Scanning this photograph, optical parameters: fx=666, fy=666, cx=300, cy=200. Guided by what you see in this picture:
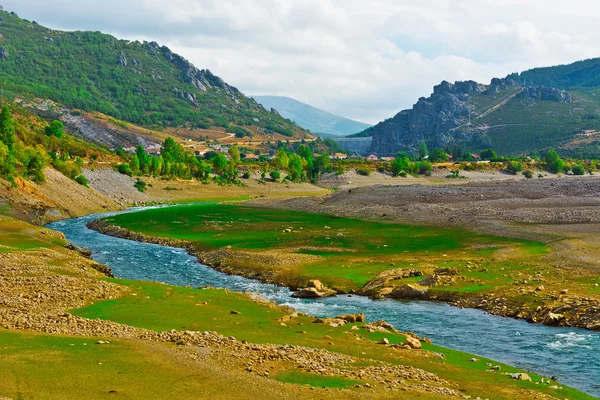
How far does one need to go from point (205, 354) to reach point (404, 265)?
32.1m

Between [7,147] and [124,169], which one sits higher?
[7,147]

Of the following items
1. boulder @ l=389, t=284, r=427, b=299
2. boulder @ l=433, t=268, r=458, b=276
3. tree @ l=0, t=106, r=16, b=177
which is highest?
tree @ l=0, t=106, r=16, b=177

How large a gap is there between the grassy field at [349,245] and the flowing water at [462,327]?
4.44m

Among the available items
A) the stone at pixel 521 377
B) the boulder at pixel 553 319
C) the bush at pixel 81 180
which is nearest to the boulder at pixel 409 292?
the boulder at pixel 553 319

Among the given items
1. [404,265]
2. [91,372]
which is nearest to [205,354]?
[91,372]

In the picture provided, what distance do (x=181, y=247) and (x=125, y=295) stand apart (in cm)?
3643

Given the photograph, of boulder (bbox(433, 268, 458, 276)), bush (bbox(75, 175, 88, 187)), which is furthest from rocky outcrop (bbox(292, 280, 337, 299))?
bush (bbox(75, 175, 88, 187))

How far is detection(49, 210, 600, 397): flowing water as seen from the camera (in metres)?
31.2

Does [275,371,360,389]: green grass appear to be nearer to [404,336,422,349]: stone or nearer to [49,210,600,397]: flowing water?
[404,336,422,349]: stone

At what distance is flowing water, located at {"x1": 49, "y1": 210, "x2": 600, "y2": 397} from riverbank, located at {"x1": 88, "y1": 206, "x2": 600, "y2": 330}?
1.63 metres

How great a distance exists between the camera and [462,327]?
3897 centimetres

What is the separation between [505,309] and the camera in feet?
139

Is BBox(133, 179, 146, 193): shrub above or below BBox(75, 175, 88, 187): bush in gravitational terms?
below

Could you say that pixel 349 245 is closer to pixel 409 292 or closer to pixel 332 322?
pixel 409 292
